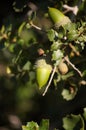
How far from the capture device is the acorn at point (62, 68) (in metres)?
1.69

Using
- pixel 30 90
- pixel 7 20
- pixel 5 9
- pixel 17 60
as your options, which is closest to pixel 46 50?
pixel 17 60

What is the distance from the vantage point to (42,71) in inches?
66.3

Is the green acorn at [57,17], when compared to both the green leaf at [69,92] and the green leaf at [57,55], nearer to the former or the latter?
the green leaf at [57,55]

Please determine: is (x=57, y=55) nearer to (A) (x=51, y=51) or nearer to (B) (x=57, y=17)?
(A) (x=51, y=51)

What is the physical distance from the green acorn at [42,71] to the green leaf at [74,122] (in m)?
0.16

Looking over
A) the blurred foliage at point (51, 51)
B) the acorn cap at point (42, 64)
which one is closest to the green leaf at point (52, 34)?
the blurred foliage at point (51, 51)

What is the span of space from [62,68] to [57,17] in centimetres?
19

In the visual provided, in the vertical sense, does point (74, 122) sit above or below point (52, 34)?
below

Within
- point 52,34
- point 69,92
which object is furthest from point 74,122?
point 52,34

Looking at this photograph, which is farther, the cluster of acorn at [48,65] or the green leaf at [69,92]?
the green leaf at [69,92]

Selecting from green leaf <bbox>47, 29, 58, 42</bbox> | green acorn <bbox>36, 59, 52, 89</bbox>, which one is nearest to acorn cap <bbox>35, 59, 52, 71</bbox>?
green acorn <bbox>36, 59, 52, 89</bbox>

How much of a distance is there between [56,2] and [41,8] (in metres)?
0.08

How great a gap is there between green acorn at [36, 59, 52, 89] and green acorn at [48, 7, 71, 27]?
14 centimetres

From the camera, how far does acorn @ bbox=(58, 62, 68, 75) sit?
5.56ft
